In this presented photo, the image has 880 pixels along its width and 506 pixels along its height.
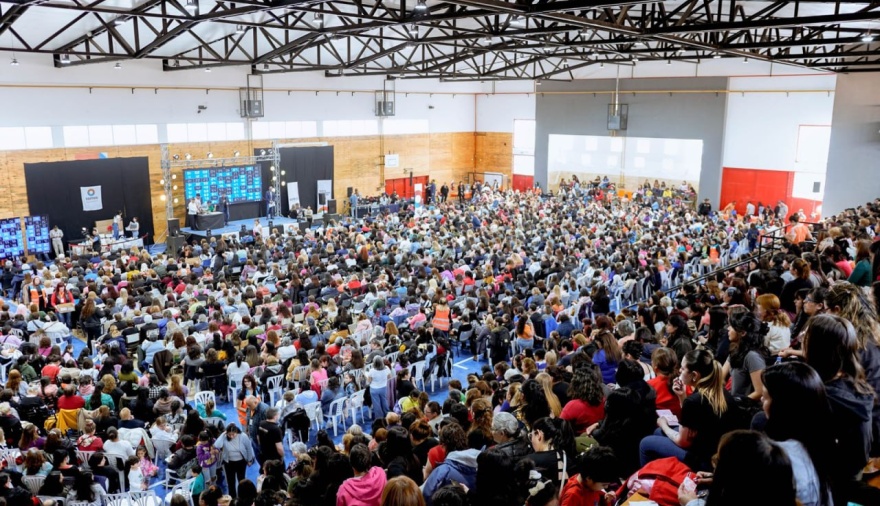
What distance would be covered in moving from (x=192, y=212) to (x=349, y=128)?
973 cm

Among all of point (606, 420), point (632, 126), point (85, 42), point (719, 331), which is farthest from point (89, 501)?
point (632, 126)

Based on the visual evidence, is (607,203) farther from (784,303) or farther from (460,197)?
(784,303)

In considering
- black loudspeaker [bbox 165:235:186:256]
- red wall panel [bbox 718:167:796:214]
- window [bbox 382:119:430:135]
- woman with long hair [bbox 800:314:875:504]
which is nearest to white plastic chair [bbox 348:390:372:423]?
woman with long hair [bbox 800:314:875:504]

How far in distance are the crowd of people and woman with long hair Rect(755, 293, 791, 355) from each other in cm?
2

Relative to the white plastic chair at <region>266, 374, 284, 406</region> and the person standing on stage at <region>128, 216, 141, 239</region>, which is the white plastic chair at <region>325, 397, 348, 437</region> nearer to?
the white plastic chair at <region>266, 374, 284, 406</region>

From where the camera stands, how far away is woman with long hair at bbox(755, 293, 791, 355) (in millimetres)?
5281

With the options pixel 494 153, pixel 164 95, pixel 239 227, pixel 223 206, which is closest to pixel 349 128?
pixel 223 206

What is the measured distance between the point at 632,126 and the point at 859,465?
30093 millimetres

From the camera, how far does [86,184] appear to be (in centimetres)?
2225

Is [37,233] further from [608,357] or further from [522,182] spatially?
[522,182]

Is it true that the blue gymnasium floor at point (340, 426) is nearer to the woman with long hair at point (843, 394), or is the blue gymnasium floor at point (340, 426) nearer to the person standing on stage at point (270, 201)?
the woman with long hair at point (843, 394)

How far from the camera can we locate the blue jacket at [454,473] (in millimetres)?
4242

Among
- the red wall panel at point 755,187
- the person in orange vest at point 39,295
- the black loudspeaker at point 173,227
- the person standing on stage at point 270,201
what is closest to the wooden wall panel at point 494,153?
the red wall panel at point 755,187

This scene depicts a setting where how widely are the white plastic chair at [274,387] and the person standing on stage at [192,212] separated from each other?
1572 cm
